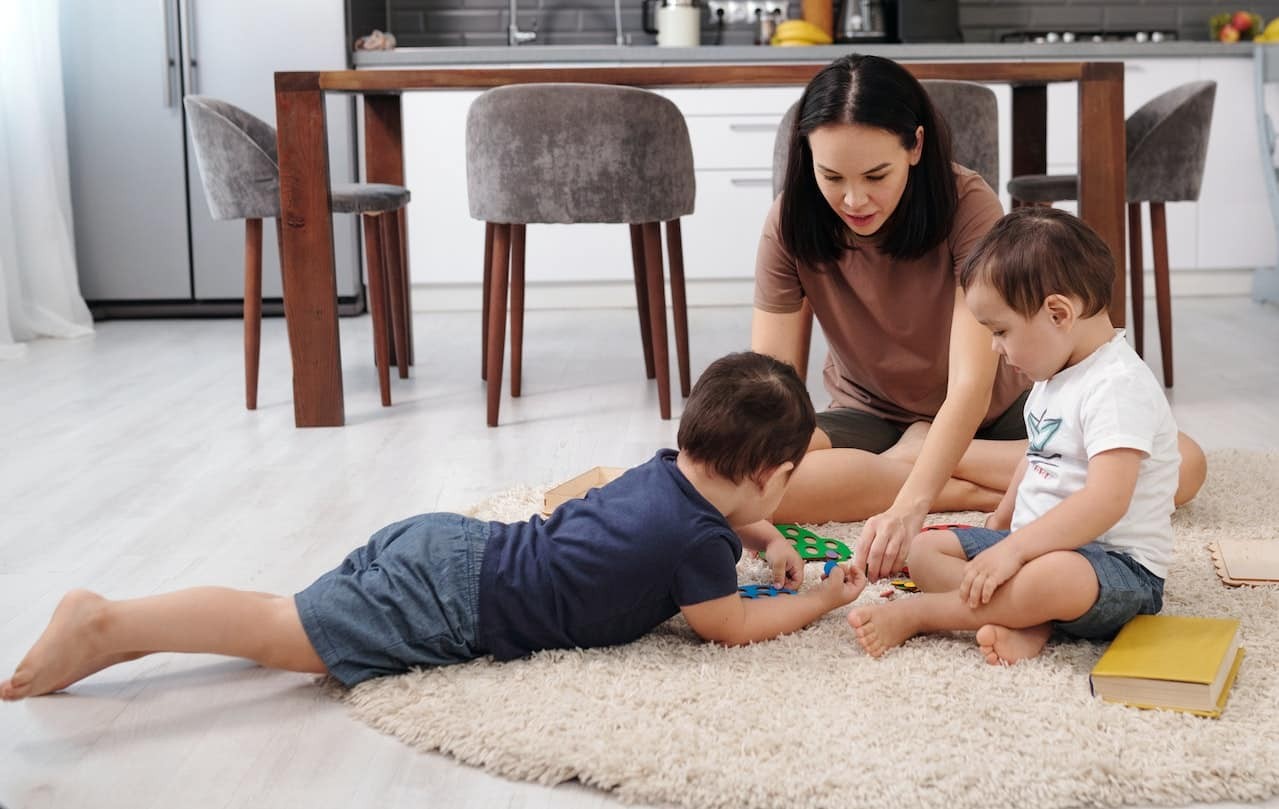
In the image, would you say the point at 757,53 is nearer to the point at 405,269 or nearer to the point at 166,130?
the point at 405,269

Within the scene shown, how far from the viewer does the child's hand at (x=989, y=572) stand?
137 cm

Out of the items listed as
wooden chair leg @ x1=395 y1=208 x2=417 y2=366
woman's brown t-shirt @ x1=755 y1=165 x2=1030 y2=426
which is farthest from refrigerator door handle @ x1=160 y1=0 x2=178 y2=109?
woman's brown t-shirt @ x1=755 y1=165 x2=1030 y2=426

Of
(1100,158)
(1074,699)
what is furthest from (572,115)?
(1074,699)

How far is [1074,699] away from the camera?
50.9 inches

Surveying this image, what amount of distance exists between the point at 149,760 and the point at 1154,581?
40.6 inches

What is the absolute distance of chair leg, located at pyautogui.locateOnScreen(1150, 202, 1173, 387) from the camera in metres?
3.07

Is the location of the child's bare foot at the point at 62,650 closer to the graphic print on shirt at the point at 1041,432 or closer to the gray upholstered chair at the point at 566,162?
the graphic print on shirt at the point at 1041,432

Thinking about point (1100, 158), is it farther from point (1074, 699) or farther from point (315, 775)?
point (315, 775)

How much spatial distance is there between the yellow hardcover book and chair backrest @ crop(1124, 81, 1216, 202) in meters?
1.89

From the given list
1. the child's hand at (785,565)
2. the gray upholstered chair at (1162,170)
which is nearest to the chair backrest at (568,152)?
the gray upholstered chair at (1162,170)

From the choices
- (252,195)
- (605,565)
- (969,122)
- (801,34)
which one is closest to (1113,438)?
(605,565)

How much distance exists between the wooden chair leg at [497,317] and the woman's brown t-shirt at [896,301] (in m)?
0.87

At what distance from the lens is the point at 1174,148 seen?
301 cm

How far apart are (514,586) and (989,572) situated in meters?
0.49
